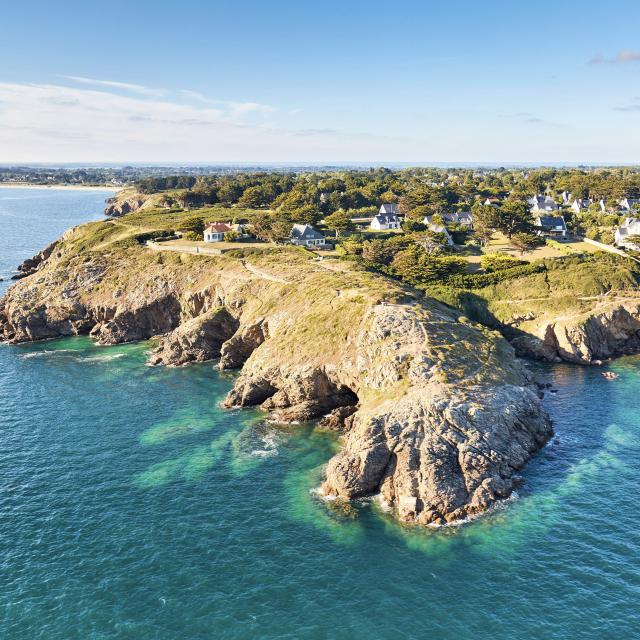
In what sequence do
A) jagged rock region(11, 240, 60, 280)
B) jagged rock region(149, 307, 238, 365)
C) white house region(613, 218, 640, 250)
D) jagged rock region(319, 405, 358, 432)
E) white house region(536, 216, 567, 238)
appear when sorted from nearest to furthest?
jagged rock region(319, 405, 358, 432) → jagged rock region(149, 307, 238, 365) → white house region(613, 218, 640, 250) → white house region(536, 216, 567, 238) → jagged rock region(11, 240, 60, 280)

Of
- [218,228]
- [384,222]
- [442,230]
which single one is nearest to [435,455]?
[218,228]

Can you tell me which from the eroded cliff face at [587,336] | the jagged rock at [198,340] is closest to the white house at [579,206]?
the eroded cliff face at [587,336]

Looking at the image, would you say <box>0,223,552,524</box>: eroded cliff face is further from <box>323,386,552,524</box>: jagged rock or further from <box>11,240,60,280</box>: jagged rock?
<box>11,240,60,280</box>: jagged rock

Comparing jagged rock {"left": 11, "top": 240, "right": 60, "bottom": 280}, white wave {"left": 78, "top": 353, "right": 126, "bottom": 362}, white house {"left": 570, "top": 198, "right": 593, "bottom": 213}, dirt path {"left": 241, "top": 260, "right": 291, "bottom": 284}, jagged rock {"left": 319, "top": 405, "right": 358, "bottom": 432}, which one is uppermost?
white house {"left": 570, "top": 198, "right": 593, "bottom": 213}

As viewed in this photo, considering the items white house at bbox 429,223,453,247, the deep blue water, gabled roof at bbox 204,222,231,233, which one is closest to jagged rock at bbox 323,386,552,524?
the deep blue water

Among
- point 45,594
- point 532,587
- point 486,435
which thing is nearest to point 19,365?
point 45,594
